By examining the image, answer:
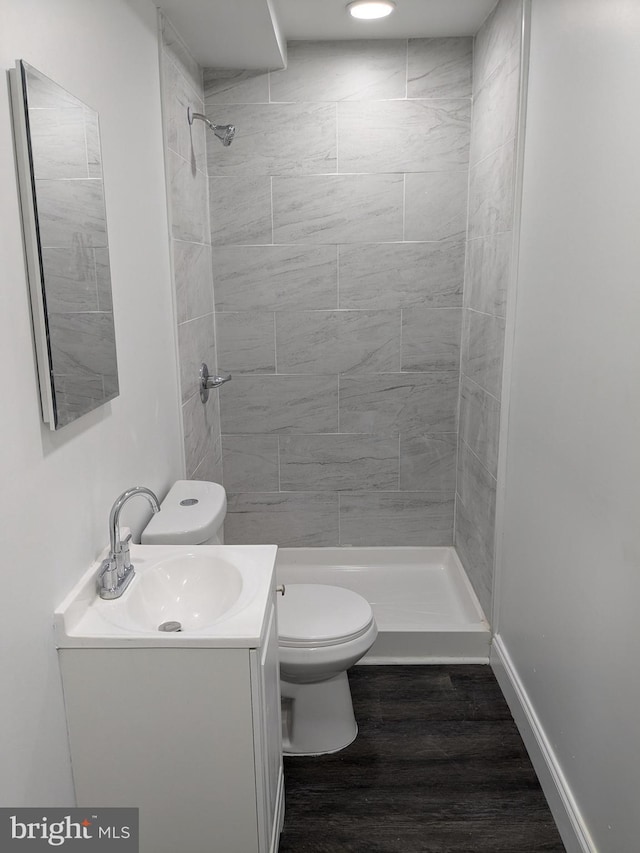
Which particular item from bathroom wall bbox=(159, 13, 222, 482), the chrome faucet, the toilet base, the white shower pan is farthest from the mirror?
the white shower pan

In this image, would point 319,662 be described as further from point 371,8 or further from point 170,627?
point 371,8

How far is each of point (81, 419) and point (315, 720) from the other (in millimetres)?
1336

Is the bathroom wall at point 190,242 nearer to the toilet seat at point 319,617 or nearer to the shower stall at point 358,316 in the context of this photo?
the shower stall at point 358,316

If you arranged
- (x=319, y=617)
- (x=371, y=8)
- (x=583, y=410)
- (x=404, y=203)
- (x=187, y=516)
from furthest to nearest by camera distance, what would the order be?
(x=404, y=203)
(x=371, y=8)
(x=319, y=617)
(x=187, y=516)
(x=583, y=410)

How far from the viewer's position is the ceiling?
2.46 meters

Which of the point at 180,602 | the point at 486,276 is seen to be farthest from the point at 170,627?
the point at 486,276

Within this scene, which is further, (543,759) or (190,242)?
(190,242)

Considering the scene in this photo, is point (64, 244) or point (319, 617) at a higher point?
point (64, 244)

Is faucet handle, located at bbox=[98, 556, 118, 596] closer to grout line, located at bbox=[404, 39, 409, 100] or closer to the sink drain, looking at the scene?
the sink drain

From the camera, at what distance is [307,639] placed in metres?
2.24

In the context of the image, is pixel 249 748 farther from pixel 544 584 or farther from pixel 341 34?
pixel 341 34

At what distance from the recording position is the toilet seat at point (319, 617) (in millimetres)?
2246

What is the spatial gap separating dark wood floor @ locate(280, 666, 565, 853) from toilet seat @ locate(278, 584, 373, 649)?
42cm

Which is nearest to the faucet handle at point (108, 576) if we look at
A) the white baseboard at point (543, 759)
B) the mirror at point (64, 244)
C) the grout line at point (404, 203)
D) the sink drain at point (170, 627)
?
the sink drain at point (170, 627)
